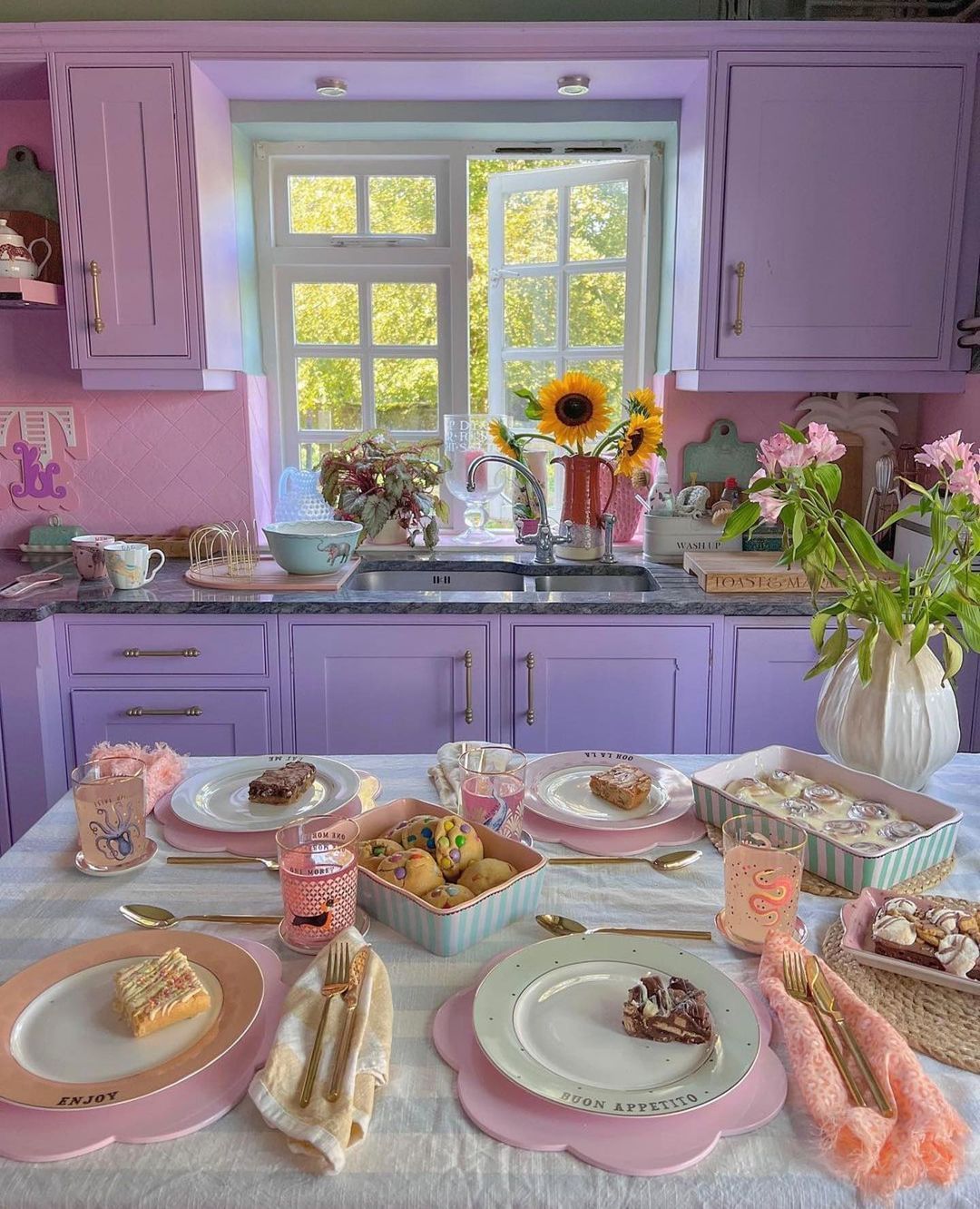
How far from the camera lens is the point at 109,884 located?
45.9 inches

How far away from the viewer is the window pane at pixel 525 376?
126 inches

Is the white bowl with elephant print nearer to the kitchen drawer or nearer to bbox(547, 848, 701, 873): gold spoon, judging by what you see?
the kitchen drawer

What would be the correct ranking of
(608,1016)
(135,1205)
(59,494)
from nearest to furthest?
(135,1205)
(608,1016)
(59,494)

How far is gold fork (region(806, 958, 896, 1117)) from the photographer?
2.66 ft

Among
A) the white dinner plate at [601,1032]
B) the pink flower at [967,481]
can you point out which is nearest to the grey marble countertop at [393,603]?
the pink flower at [967,481]

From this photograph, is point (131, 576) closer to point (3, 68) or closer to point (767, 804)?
point (3, 68)

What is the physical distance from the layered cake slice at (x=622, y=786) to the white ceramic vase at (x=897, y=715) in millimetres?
272

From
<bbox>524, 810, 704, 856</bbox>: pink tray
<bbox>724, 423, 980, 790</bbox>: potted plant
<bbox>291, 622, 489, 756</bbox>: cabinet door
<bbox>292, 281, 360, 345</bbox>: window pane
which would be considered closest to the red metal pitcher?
<bbox>291, 622, 489, 756</bbox>: cabinet door

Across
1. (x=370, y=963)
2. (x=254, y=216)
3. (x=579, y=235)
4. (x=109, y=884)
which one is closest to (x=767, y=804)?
(x=370, y=963)

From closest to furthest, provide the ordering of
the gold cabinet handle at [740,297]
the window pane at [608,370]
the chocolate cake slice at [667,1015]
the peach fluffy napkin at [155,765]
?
the chocolate cake slice at [667,1015], the peach fluffy napkin at [155,765], the gold cabinet handle at [740,297], the window pane at [608,370]

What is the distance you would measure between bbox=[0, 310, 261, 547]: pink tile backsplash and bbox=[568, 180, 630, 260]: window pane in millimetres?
1078

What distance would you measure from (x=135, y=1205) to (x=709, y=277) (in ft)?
7.73

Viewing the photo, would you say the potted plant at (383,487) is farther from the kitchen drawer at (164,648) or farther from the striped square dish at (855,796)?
the striped square dish at (855,796)

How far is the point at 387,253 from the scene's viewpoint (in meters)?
3.06
